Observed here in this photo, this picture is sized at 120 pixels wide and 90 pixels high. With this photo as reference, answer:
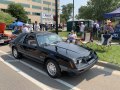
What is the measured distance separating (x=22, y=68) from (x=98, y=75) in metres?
2.92

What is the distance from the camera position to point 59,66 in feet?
20.5

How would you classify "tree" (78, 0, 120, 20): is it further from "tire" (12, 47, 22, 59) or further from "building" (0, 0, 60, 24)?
"tire" (12, 47, 22, 59)

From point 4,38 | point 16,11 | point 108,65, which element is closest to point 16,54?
point 108,65

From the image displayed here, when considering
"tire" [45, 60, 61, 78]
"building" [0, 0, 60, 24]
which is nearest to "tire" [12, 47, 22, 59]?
"tire" [45, 60, 61, 78]

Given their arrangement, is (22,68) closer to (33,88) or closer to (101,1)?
(33,88)

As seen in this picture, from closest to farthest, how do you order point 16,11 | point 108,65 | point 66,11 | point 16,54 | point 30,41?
point 108,65
point 30,41
point 16,54
point 16,11
point 66,11

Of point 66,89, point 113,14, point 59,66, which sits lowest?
point 66,89

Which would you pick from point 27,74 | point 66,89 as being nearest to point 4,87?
point 27,74

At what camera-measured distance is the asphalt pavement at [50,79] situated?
18.9 ft

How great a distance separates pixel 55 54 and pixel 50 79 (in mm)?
826

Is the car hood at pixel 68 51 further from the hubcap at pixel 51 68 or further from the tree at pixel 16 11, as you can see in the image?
the tree at pixel 16 11

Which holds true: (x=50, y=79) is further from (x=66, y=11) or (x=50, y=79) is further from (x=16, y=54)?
(x=66, y=11)

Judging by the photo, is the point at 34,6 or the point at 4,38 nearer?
the point at 4,38

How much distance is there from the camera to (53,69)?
21.3 ft
